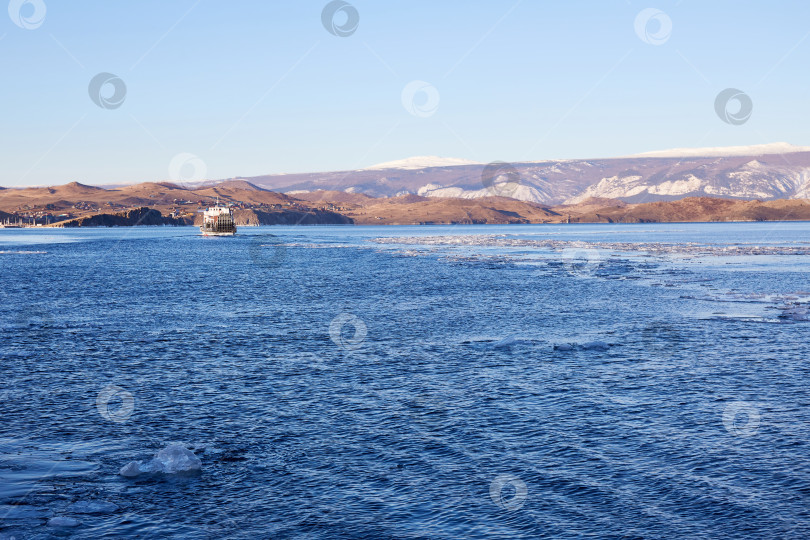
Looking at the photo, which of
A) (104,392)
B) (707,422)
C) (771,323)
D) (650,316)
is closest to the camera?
(707,422)

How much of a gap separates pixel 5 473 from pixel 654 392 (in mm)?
22387

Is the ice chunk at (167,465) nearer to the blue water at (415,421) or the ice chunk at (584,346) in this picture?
the blue water at (415,421)

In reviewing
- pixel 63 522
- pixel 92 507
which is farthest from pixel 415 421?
pixel 63 522

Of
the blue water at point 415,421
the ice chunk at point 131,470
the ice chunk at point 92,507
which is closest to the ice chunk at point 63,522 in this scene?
the blue water at point 415,421

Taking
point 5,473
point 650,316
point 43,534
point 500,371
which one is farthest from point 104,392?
point 650,316

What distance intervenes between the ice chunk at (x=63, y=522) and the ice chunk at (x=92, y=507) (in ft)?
1.60

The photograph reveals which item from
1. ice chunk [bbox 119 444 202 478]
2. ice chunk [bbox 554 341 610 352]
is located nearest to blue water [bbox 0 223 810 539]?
ice chunk [bbox 554 341 610 352]

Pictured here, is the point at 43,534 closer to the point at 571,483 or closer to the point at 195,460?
the point at 195,460

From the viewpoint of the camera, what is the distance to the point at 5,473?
1880 cm

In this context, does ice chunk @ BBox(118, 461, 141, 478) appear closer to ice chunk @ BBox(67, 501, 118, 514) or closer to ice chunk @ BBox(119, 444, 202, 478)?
ice chunk @ BBox(119, 444, 202, 478)

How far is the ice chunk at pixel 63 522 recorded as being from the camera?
15797 mm

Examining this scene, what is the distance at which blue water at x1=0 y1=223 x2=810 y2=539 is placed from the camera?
53.9ft

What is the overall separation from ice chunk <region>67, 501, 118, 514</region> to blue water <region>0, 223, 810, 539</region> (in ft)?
0.71

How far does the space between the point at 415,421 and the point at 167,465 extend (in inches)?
322
